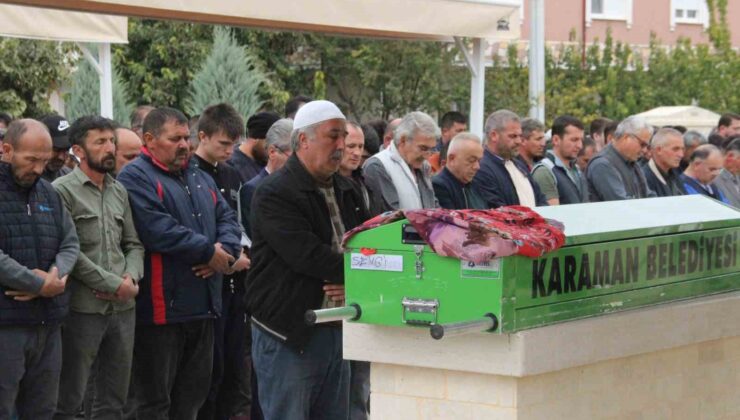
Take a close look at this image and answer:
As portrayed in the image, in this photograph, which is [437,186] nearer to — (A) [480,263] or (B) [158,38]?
(A) [480,263]

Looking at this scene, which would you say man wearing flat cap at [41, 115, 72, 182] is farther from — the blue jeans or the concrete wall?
the concrete wall

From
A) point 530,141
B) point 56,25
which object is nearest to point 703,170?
point 530,141

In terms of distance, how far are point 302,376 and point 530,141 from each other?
551 centimetres

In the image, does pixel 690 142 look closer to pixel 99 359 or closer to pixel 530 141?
pixel 530 141

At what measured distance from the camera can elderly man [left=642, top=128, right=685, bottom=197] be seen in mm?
12094

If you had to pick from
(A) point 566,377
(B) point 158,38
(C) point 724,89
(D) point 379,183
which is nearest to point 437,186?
(D) point 379,183

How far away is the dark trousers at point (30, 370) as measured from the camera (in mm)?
6773

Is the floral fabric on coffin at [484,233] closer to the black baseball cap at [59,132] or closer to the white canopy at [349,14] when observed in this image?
the black baseball cap at [59,132]

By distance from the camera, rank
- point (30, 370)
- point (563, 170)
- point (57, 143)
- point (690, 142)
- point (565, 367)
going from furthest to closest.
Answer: point (690, 142)
point (563, 170)
point (57, 143)
point (30, 370)
point (565, 367)

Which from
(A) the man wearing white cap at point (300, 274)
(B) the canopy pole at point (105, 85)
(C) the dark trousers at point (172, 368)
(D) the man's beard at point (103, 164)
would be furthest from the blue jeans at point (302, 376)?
(B) the canopy pole at point (105, 85)

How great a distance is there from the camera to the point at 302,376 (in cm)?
612

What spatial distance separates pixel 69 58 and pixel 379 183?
14.3m

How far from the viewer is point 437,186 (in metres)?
9.27

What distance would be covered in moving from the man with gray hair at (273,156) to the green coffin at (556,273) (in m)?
2.93
